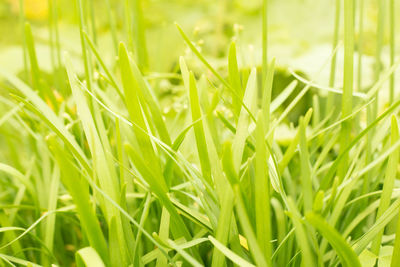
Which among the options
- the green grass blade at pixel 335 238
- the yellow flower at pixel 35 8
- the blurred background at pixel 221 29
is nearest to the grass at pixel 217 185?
the green grass blade at pixel 335 238

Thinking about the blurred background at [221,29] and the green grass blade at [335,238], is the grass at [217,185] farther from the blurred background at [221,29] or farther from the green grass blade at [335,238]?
the blurred background at [221,29]

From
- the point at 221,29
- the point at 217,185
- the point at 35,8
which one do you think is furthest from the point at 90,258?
the point at 35,8

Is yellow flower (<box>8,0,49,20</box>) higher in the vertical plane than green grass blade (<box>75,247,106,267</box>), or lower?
higher

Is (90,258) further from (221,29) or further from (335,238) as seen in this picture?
(221,29)

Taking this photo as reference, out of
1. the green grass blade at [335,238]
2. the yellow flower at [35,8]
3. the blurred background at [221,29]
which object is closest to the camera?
the green grass blade at [335,238]

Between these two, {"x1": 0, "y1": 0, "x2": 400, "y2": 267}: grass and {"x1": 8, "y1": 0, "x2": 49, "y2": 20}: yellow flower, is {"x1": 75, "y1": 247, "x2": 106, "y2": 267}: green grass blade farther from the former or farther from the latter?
{"x1": 8, "y1": 0, "x2": 49, "y2": 20}: yellow flower

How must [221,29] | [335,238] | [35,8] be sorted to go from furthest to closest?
[35,8], [221,29], [335,238]

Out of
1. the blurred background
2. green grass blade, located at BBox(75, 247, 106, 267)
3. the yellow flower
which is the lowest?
green grass blade, located at BBox(75, 247, 106, 267)

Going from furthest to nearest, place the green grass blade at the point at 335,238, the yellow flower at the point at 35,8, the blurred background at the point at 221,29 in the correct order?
1. the yellow flower at the point at 35,8
2. the blurred background at the point at 221,29
3. the green grass blade at the point at 335,238

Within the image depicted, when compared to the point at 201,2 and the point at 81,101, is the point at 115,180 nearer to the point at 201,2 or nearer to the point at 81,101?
the point at 81,101

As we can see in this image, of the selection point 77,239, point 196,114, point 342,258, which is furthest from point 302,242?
point 77,239

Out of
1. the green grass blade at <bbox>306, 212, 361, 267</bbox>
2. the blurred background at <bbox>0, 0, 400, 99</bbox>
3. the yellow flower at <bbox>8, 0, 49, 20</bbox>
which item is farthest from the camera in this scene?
the yellow flower at <bbox>8, 0, 49, 20</bbox>

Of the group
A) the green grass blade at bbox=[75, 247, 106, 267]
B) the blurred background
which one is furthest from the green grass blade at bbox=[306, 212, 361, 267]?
the blurred background
